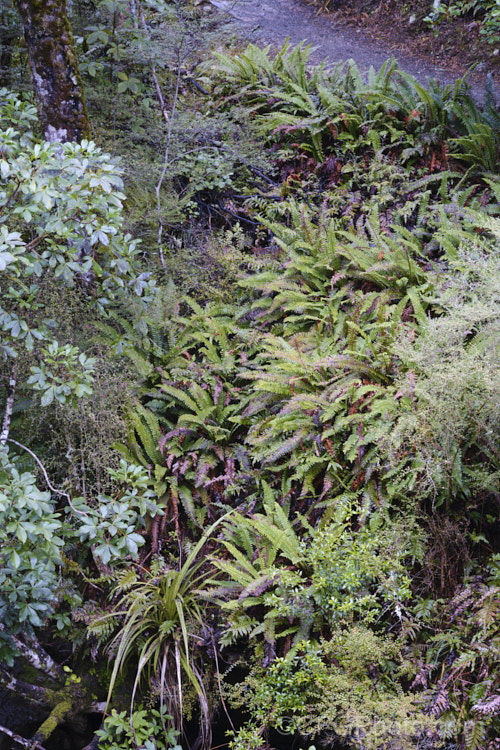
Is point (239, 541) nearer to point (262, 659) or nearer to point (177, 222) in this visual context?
point (262, 659)

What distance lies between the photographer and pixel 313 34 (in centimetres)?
1176

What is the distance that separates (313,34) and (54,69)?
767 centimetres

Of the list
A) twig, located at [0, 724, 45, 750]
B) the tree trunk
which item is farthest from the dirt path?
twig, located at [0, 724, 45, 750]

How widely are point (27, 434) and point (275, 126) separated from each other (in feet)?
19.0

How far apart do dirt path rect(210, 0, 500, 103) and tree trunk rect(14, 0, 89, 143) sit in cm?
538

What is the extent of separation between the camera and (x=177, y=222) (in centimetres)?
788

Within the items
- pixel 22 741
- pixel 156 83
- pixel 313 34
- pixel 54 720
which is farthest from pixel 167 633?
pixel 313 34

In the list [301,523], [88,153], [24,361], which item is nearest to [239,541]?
[301,523]

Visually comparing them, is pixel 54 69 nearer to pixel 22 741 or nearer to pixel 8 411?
pixel 8 411

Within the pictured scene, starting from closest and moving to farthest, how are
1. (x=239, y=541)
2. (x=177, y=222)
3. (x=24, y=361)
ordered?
(x=24, y=361)
(x=239, y=541)
(x=177, y=222)

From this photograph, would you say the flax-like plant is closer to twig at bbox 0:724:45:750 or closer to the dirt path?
twig at bbox 0:724:45:750

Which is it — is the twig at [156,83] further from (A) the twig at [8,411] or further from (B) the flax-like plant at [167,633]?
(B) the flax-like plant at [167,633]

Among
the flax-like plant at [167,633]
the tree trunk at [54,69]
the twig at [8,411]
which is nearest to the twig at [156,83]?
the tree trunk at [54,69]

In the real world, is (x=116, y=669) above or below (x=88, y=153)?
below
